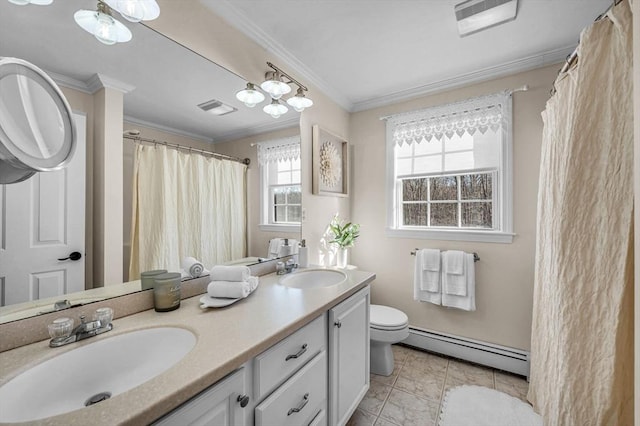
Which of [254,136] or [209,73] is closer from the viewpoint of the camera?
[209,73]

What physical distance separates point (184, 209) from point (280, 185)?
0.76m

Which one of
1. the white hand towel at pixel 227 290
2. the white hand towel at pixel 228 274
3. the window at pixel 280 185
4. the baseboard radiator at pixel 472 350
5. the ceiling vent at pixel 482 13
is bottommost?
the baseboard radiator at pixel 472 350

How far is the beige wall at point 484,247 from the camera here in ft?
6.66

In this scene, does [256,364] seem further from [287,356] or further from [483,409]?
[483,409]

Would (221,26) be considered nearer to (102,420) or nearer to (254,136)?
(254,136)

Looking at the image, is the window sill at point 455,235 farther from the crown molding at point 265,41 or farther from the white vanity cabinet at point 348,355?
the crown molding at point 265,41

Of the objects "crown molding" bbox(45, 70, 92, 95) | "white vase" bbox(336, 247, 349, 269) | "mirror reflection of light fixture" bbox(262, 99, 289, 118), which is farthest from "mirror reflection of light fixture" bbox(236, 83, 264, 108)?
"white vase" bbox(336, 247, 349, 269)

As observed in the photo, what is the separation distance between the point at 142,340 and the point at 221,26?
165 cm

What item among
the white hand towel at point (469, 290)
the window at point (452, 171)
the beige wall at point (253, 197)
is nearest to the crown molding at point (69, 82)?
the beige wall at point (253, 197)

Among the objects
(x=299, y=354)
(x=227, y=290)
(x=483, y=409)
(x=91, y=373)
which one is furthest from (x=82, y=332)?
(x=483, y=409)

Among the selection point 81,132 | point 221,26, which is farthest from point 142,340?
point 221,26

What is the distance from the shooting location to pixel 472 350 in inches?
87.5

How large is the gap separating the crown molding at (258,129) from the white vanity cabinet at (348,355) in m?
1.16

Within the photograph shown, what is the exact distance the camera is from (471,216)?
90.9 inches
